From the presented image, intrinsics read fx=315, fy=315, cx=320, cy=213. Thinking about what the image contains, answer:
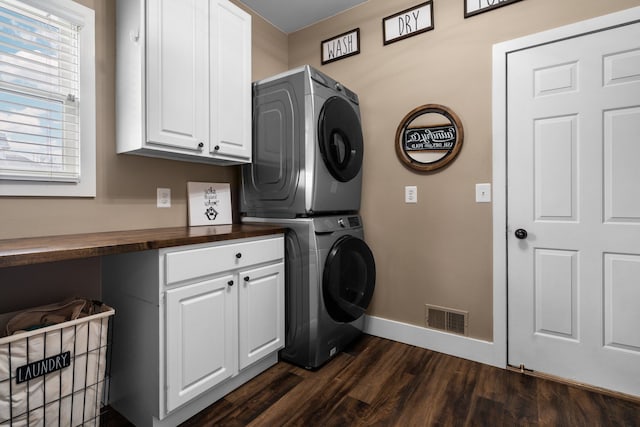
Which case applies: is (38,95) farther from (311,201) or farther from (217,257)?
(311,201)

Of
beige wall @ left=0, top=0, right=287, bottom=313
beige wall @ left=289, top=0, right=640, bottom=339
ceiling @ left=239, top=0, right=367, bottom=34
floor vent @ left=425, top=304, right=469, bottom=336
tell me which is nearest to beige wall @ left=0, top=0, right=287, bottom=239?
beige wall @ left=0, top=0, right=287, bottom=313

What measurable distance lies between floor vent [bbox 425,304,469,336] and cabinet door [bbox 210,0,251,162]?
1736mm

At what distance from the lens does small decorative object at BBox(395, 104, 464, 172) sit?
2203 mm

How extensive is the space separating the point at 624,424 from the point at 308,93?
240 centimetres

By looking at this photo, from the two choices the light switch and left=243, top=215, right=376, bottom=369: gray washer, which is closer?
left=243, top=215, right=376, bottom=369: gray washer

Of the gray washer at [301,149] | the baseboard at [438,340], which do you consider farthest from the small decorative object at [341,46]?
the baseboard at [438,340]

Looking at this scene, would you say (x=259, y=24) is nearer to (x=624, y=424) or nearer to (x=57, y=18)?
(x=57, y=18)

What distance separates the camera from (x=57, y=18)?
1.59m

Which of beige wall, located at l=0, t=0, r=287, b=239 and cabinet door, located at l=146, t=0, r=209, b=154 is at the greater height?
cabinet door, located at l=146, t=0, r=209, b=154

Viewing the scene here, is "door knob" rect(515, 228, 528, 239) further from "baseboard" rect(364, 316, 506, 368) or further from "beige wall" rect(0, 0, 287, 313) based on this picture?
"beige wall" rect(0, 0, 287, 313)

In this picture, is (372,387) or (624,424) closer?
(624,424)

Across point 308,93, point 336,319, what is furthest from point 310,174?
point 336,319

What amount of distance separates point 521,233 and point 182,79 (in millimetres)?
2241

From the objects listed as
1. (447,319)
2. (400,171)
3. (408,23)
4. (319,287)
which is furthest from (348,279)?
(408,23)
